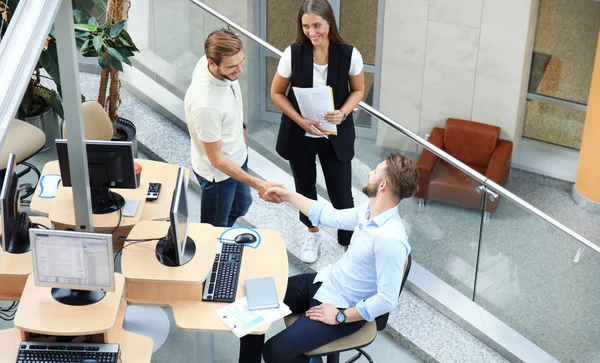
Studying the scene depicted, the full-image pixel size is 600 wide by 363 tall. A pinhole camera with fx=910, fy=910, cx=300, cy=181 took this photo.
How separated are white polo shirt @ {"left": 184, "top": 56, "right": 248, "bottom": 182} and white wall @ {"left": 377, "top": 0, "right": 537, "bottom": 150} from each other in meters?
4.37

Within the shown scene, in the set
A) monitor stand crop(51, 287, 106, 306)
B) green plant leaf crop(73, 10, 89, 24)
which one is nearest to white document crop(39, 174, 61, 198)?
monitor stand crop(51, 287, 106, 306)

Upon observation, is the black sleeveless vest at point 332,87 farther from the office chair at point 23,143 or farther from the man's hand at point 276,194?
the office chair at point 23,143

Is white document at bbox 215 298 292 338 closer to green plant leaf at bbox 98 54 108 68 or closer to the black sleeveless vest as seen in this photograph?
the black sleeveless vest

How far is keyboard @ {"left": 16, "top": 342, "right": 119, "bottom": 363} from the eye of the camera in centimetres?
385

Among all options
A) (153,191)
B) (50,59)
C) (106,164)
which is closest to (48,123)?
(50,59)

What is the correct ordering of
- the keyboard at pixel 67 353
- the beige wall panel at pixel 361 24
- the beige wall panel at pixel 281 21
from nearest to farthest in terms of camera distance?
the keyboard at pixel 67 353
the beige wall panel at pixel 361 24
the beige wall panel at pixel 281 21

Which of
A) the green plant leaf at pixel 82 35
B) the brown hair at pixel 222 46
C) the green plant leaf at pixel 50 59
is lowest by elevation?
the green plant leaf at pixel 50 59

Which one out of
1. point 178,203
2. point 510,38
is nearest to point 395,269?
point 178,203

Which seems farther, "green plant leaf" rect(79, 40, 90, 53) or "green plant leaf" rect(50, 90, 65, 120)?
"green plant leaf" rect(50, 90, 65, 120)

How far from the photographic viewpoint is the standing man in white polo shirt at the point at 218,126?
4.39m

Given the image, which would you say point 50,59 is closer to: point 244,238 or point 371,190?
point 244,238

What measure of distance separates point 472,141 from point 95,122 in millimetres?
4496

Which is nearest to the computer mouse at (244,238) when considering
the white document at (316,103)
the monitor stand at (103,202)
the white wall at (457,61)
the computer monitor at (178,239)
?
the computer monitor at (178,239)

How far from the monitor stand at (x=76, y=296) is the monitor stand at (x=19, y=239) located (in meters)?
0.40
